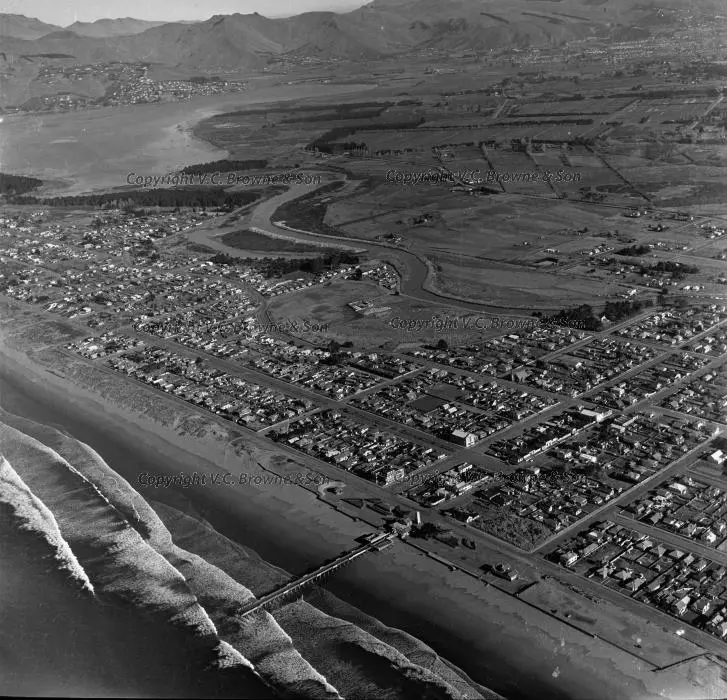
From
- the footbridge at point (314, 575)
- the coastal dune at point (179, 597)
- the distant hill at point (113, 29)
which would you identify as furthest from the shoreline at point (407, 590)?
the distant hill at point (113, 29)

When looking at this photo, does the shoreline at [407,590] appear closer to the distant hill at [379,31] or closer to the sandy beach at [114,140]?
the sandy beach at [114,140]

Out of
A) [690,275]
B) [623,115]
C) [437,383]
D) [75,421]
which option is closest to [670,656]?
[437,383]

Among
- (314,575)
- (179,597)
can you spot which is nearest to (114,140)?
(179,597)

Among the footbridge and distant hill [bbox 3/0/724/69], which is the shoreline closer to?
the footbridge

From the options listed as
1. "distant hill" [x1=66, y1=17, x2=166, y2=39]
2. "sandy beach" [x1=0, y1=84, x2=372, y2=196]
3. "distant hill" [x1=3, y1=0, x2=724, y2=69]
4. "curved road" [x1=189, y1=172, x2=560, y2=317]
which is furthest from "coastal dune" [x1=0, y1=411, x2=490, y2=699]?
"distant hill" [x1=3, y1=0, x2=724, y2=69]

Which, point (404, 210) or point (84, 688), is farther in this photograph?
point (404, 210)

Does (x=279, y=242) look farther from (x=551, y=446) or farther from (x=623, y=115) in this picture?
(x=623, y=115)
